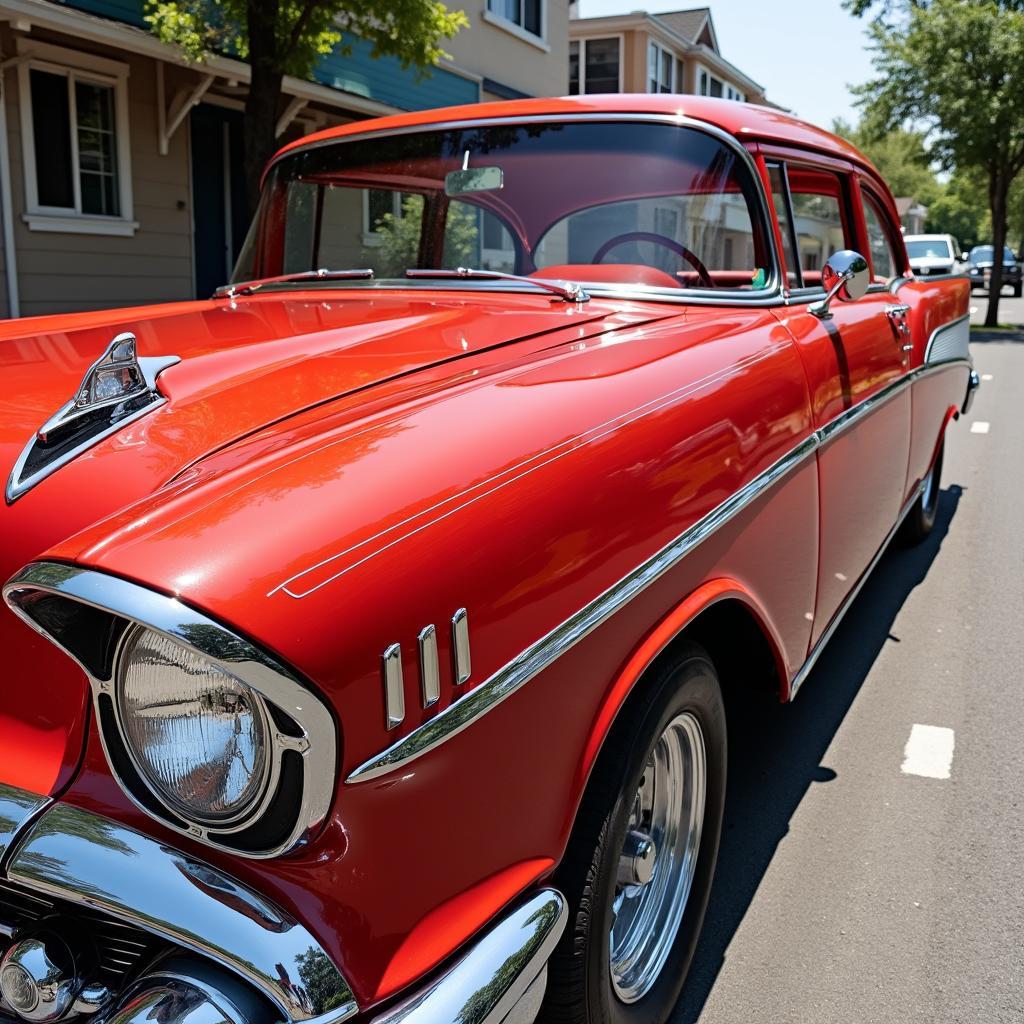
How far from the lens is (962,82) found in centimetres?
2000

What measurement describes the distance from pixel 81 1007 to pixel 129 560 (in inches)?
21.5

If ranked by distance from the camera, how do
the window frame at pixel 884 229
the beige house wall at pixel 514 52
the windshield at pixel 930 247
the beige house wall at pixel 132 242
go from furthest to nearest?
the windshield at pixel 930 247 < the beige house wall at pixel 514 52 < the beige house wall at pixel 132 242 < the window frame at pixel 884 229

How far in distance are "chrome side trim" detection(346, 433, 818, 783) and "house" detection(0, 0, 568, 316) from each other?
7.48 metres

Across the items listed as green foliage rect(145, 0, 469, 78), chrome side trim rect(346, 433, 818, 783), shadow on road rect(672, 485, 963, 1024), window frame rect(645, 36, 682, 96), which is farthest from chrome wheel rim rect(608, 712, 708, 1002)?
window frame rect(645, 36, 682, 96)

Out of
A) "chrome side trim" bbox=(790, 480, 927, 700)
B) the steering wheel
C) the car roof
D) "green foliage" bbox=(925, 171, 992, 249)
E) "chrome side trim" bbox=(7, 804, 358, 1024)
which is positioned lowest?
"chrome side trim" bbox=(790, 480, 927, 700)

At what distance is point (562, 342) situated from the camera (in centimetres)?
209

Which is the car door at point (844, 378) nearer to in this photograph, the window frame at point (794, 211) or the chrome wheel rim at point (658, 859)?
the window frame at point (794, 211)

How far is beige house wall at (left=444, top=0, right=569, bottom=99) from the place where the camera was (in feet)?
45.0

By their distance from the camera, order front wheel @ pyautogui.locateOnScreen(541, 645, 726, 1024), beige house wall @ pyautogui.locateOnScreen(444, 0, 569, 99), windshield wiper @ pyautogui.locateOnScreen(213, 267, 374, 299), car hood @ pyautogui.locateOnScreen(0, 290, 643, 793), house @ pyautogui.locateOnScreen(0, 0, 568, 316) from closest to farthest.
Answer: car hood @ pyautogui.locateOnScreen(0, 290, 643, 793) < front wheel @ pyautogui.locateOnScreen(541, 645, 726, 1024) < windshield wiper @ pyautogui.locateOnScreen(213, 267, 374, 299) < house @ pyautogui.locateOnScreen(0, 0, 568, 316) < beige house wall @ pyautogui.locateOnScreen(444, 0, 569, 99)

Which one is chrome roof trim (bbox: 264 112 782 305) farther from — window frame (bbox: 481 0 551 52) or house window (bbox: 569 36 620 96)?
house window (bbox: 569 36 620 96)

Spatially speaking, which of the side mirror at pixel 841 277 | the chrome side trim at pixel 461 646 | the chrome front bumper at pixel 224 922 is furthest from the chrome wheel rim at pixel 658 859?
the side mirror at pixel 841 277

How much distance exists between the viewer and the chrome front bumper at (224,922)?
3.67 feet

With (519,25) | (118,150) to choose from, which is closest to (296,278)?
(118,150)

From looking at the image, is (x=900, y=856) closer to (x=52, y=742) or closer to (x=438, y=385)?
(x=438, y=385)
